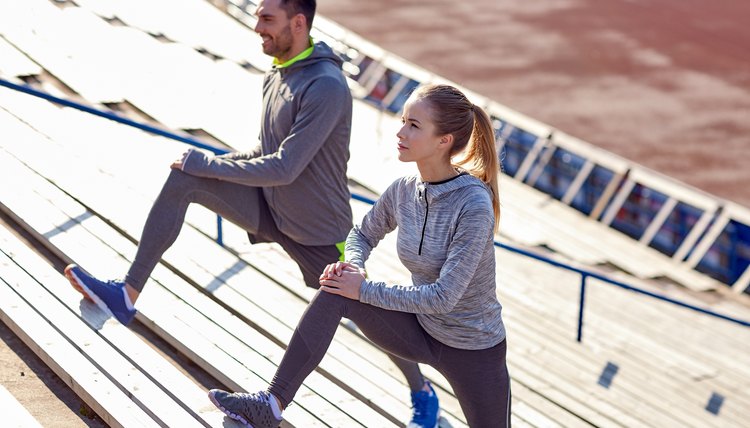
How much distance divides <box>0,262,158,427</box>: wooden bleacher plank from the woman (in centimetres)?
46

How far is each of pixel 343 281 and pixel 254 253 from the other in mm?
2514

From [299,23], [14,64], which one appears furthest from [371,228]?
[14,64]

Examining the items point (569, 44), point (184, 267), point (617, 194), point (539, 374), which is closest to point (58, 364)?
point (184, 267)

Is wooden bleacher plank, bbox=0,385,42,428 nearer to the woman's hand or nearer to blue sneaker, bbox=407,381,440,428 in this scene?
the woman's hand

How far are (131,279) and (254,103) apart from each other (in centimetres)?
707

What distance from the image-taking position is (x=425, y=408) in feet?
15.9

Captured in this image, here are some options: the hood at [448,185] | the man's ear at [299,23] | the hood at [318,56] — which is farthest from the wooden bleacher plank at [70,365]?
the man's ear at [299,23]

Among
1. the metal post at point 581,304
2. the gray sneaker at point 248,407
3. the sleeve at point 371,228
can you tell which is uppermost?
the sleeve at point 371,228

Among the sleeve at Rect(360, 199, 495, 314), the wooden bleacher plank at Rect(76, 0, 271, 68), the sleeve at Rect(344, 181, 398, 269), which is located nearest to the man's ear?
the sleeve at Rect(344, 181, 398, 269)

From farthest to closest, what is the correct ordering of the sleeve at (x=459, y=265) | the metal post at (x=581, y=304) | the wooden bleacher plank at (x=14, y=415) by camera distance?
the metal post at (x=581, y=304) → the wooden bleacher plank at (x=14, y=415) → the sleeve at (x=459, y=265)

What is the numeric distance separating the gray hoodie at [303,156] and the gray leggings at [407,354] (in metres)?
0.89

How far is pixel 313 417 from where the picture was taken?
15.1 ft

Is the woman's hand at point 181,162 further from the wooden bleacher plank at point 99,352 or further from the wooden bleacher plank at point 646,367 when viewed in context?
the wooden bleacher plank at point 646,367

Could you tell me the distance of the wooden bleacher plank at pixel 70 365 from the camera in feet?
14.1
